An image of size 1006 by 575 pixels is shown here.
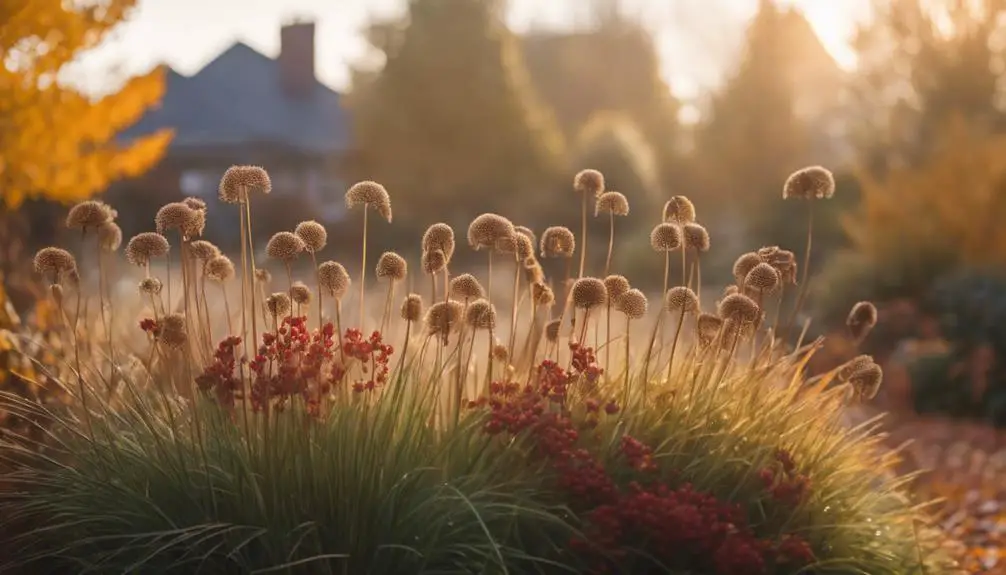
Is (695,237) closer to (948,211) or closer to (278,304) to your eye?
(278,304)

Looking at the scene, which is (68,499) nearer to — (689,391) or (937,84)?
(689,391)

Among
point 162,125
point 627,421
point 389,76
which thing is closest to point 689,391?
point 627,421

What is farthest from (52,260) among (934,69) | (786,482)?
(934,69)

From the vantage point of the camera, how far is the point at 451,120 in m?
27.4

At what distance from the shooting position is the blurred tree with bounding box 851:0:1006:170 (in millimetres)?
20250

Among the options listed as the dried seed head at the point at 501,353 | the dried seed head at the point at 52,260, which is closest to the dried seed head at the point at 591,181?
the dried seed head at the point at 501,353

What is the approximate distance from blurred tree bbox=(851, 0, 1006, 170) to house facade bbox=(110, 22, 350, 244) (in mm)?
14696

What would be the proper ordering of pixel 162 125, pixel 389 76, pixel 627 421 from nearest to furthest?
pixel 627 421, pixel 389 76, pixel 162 125

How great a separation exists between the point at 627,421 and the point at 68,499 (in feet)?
5.44

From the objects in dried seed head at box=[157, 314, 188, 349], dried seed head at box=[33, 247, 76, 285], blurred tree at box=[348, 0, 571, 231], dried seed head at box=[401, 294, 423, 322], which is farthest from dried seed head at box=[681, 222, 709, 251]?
blurred tree at box=[348, 0, 571, 231]

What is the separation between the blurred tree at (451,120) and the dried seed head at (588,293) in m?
23.7

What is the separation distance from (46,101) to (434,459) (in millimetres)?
4972

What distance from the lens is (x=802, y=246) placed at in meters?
16.1

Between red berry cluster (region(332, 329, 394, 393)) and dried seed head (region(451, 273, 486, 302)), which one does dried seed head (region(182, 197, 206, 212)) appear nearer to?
red berry cluster (region(332, 329, 394, 393))
